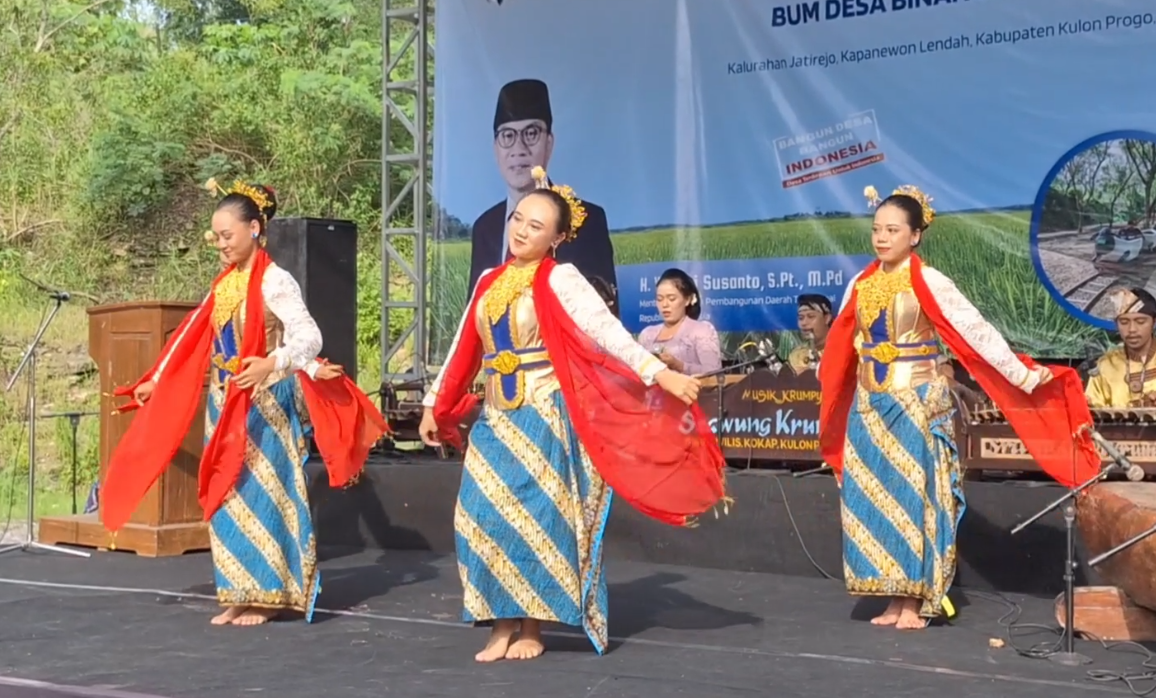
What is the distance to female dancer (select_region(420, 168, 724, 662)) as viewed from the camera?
488 cm

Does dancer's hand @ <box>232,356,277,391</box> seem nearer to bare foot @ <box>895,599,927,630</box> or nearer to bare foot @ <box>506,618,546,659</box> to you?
bare foot @ <box>506,618,546,659</box>

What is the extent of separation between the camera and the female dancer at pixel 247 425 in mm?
5660

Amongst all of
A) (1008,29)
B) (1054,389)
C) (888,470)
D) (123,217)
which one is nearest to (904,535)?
(888,470)

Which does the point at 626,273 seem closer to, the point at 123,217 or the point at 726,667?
the point at 726,667

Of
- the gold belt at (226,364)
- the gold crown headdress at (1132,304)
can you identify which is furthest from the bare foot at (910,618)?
the gold belt at (226,364)

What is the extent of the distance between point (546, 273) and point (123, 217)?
13.6 meters

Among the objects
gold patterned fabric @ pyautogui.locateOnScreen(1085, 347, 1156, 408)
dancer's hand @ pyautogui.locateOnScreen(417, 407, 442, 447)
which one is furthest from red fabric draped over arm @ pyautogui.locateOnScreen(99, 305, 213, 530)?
gold patterned fabric @ pyautogui.locateOnScreen(1085, 347, 1156, 408)

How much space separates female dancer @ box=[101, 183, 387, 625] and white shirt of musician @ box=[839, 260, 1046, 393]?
7.57 feet

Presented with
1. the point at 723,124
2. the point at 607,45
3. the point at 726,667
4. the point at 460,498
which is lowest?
the point at 726,667

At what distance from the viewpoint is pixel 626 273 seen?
29.6 feet

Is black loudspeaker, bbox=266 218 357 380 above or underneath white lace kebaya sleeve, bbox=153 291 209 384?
above

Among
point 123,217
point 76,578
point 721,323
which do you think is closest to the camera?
point 76,578

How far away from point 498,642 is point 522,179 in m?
4.91

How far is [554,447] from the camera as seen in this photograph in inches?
194
